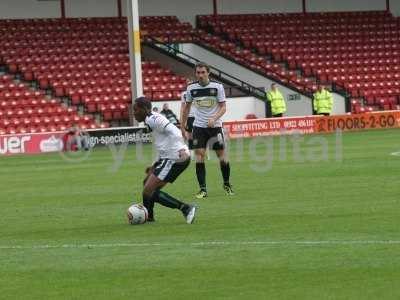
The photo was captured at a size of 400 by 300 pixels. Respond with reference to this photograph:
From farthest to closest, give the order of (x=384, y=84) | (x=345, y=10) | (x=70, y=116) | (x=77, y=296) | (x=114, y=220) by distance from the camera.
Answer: (x=345, y=10), (x=384, y=84), (x=70, y=116), (x=114, y=220), (x=77, y=296)

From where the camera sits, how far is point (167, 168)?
14.2m

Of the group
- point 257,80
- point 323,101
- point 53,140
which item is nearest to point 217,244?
point 53,140

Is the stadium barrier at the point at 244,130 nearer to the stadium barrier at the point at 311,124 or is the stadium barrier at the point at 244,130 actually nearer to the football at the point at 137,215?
the stadium barrier at the point at 311,124

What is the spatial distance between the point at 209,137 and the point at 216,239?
625 centimetres

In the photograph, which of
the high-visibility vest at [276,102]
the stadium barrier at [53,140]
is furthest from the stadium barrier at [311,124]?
the stadium barrier at [53,140]

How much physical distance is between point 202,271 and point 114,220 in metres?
4.85

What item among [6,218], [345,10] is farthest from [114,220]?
[345,10]

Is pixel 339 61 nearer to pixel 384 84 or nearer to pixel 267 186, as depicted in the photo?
pixel 384 84

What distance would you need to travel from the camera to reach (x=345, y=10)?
5591cm

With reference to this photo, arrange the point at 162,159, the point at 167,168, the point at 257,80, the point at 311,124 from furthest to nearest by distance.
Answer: the point at 257,80 → the point at 311,124 → the point at 162,159 → the point at 167,168

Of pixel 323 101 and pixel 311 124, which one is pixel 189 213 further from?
pixel 323 101

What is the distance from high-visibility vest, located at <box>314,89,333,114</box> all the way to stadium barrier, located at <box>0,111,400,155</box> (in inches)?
16.7

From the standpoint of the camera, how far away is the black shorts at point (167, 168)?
559 inches

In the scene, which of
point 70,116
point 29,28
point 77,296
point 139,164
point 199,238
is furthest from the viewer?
point 29,28
